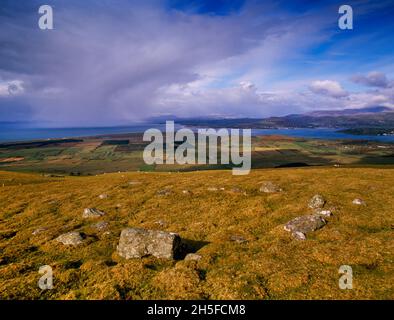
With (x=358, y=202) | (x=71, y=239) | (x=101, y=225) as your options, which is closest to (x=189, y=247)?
(x=71, y=239)

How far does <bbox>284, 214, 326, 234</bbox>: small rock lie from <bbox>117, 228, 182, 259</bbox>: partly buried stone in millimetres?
12393

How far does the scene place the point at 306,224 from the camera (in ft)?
94.7

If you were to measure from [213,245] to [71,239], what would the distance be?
1480 centimetres

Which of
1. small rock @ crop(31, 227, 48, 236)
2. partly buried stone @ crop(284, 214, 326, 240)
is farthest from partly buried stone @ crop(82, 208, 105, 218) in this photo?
partly buried stone @ crop(284, 214, 326, 240)

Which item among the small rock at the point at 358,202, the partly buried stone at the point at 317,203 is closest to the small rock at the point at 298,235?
the partly buried stone at the point at 317,203

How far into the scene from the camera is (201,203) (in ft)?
134

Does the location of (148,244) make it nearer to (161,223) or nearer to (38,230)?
(161,223)

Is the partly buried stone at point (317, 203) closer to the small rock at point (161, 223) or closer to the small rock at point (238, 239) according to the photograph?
the small rock at point (238, 239)

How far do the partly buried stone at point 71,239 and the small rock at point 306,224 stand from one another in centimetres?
2185

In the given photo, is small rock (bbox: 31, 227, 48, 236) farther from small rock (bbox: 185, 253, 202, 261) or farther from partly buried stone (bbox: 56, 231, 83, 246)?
small rock (bbox: 185, 253, 202, 261)

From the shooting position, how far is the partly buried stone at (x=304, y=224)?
1098 inches
